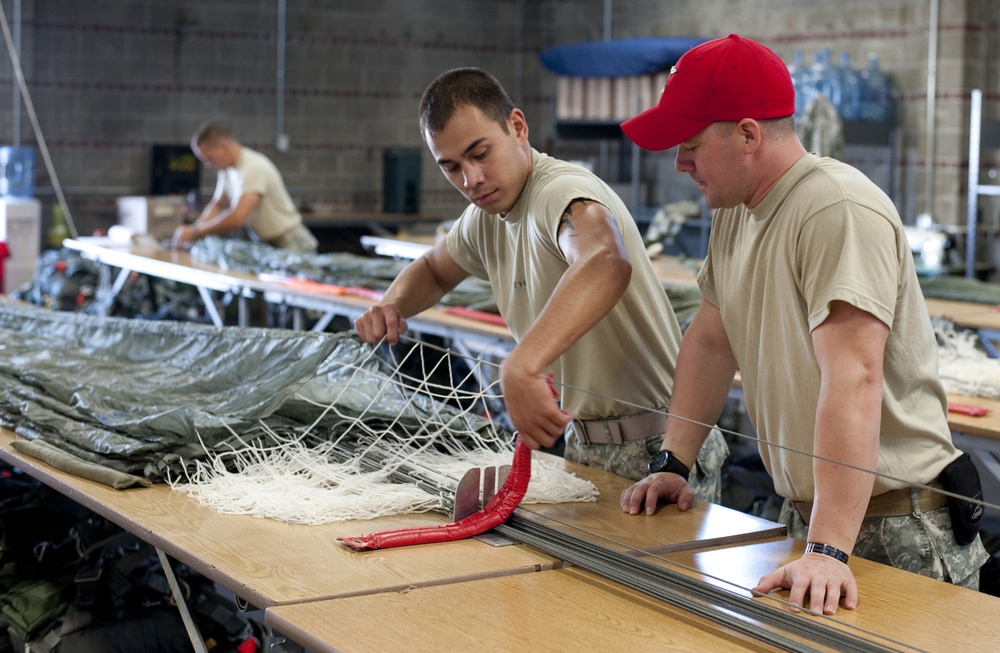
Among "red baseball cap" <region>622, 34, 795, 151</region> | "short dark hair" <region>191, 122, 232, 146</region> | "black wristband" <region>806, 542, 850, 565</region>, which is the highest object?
"short dark hair" <region>191, 122, 232, 146</region>

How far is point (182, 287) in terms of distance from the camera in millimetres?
6980

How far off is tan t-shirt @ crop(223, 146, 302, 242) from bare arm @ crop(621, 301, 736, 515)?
5.20m

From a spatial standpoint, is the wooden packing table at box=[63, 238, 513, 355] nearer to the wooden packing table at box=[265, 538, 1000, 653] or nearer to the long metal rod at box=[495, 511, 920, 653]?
the long metal rod at box=[495, 511, 920, 653]

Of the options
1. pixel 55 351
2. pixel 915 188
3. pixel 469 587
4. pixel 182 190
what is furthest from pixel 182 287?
pixel 469 587

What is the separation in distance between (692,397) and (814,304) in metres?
0.42

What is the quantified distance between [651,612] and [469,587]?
0.83ft

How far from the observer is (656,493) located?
1.95 meters

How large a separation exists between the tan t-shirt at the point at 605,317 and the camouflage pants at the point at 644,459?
8 cm

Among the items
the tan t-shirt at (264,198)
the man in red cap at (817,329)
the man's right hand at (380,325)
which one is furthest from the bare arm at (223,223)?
the man in red cap at (817,329)

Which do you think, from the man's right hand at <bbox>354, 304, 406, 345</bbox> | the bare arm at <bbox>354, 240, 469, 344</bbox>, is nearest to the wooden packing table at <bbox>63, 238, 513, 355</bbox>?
the bare arm at <bbox>354, 240, 469, 344</bbox>

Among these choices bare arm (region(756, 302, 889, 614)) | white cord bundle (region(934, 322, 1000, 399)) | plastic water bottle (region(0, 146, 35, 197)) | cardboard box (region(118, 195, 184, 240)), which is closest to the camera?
bare arm (region(756, 302, 889, 614))

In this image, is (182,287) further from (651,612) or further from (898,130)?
(651,612)

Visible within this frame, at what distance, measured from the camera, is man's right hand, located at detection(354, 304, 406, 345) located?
2352 mm

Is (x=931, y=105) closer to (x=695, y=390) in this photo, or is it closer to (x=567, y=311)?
(x=695, y=390)
